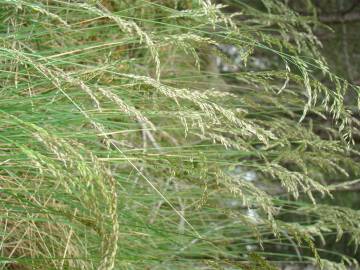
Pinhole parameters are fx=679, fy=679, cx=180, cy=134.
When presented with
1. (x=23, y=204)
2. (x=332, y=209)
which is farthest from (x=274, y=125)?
(x=23, y=204)

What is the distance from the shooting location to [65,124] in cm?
141

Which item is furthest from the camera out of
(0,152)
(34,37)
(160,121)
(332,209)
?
(160,121)

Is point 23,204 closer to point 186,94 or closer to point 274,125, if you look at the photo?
point 186,94

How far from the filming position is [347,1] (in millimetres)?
3773

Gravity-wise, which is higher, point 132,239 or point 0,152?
point 0,152

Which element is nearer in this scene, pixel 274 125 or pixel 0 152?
pixel 0 152

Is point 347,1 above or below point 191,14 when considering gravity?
below

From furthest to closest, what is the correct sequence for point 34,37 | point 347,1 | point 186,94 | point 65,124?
point 347,1, point 34,37, point 65,124, point 186,94

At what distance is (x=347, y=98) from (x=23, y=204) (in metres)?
2.62

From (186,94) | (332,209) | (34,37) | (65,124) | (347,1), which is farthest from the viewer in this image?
(347,1)

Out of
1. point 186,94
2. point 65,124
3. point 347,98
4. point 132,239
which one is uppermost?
point 186,94

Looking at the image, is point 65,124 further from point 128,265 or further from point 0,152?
point 128,265

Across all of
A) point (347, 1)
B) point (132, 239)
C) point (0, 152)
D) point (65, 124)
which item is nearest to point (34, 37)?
point (65, 124)

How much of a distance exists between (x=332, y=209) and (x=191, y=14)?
0.69 m
